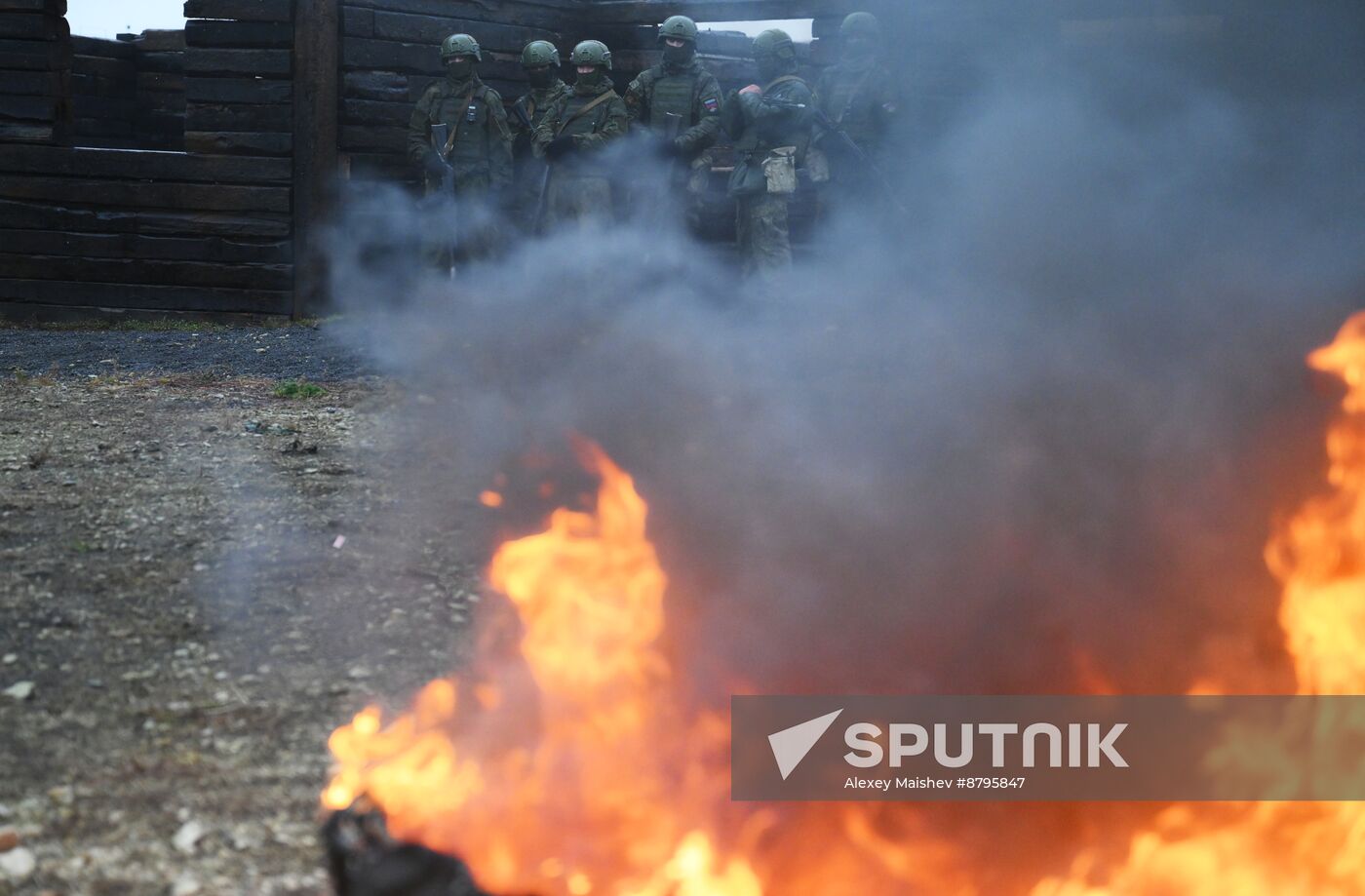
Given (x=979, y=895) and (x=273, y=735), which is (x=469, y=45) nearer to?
(x=273, y=735)

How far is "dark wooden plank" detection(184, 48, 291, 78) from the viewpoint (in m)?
9.80

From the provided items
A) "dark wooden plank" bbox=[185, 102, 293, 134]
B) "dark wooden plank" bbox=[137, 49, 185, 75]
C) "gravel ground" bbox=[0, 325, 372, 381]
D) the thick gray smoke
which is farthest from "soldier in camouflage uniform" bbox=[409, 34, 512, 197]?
the thick gray smoke

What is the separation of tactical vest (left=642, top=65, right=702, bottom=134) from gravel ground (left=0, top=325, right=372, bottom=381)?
9.61 ft

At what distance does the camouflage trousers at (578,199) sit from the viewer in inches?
361

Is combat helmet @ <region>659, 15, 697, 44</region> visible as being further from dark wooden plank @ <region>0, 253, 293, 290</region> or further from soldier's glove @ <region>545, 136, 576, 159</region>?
dark wooden plank @ <region>0, 253, 293, 290</region>

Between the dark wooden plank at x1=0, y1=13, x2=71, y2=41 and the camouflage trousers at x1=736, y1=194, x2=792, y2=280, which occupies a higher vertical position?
the dark wooden plank at x1=0, y1=13, x2=71, y2=41

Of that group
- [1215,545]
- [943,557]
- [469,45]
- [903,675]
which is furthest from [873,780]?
[469,45]

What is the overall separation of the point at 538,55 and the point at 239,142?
8.24 feet

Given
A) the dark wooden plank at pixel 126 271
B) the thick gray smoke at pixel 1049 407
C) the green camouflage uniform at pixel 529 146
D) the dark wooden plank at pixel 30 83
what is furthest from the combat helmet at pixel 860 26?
the dark wooden plank at pixel 30 83

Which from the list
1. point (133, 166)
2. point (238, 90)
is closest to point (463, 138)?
point (238, 90)

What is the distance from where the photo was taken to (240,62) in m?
9.84

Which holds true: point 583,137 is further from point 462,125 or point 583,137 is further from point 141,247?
point 141,247

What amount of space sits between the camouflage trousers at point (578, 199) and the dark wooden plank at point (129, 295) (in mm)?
2720

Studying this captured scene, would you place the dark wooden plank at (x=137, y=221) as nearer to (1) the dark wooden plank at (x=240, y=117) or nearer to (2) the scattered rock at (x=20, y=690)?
(1) the dark wooden plank at (x=240, y=117)
